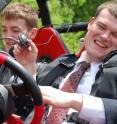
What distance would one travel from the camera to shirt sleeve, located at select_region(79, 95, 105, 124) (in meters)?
1.84

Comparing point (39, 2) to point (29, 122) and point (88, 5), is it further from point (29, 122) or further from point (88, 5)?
point (88, 5)

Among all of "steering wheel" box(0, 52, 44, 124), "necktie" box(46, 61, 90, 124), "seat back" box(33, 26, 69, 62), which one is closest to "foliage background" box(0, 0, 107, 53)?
"seat back" box(33, 26, 69, 62)

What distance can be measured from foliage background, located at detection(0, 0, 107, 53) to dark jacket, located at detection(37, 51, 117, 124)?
135 inches

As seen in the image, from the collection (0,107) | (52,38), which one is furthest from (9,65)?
(52,38)

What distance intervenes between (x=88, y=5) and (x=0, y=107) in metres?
6.20

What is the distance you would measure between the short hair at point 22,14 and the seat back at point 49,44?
20 cm

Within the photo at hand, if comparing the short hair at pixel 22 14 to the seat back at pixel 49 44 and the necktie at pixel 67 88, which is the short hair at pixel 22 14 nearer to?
the seat back at pixel 49 44

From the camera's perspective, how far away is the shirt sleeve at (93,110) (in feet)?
6.02

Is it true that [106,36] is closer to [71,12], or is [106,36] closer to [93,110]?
[93,110]

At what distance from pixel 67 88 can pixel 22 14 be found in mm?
995

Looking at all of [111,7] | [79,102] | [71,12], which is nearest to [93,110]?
[79,102]

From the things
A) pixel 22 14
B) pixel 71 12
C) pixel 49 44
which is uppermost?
pixel 22 14

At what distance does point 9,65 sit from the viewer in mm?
1430

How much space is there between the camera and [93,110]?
187cm
